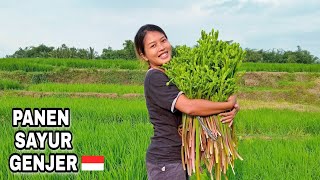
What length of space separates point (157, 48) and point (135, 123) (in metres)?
4.79

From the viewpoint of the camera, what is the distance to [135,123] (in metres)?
6.97

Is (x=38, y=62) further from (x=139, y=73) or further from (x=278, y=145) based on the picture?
(x=278, y=145)

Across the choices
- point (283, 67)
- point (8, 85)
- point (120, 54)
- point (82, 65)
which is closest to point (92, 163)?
point (8, 85)

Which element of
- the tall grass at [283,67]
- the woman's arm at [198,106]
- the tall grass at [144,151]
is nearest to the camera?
the woman's arm at [198,106]

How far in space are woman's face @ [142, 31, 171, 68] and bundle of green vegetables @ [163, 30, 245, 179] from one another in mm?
48

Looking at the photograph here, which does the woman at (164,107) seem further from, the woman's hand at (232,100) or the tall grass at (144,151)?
the tall grass at (144,151)

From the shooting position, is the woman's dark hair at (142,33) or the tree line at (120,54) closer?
the woman's dark hair at (142,33)

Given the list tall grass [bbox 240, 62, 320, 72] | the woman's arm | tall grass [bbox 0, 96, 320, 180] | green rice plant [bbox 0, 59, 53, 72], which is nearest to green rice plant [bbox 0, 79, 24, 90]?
green rice plant [bbox 0, 59, 53, 72]

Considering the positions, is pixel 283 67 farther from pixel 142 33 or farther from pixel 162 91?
pixel 162 91

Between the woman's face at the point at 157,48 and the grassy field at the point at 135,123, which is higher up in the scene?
the woman's face at the point at 157,48

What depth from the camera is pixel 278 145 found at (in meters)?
4.82

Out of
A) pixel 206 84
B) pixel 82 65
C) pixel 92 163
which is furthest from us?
pixel 82 65

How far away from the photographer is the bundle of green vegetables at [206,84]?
6.93 ft

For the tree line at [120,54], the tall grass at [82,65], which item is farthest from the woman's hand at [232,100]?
the tree line at [120,54]
